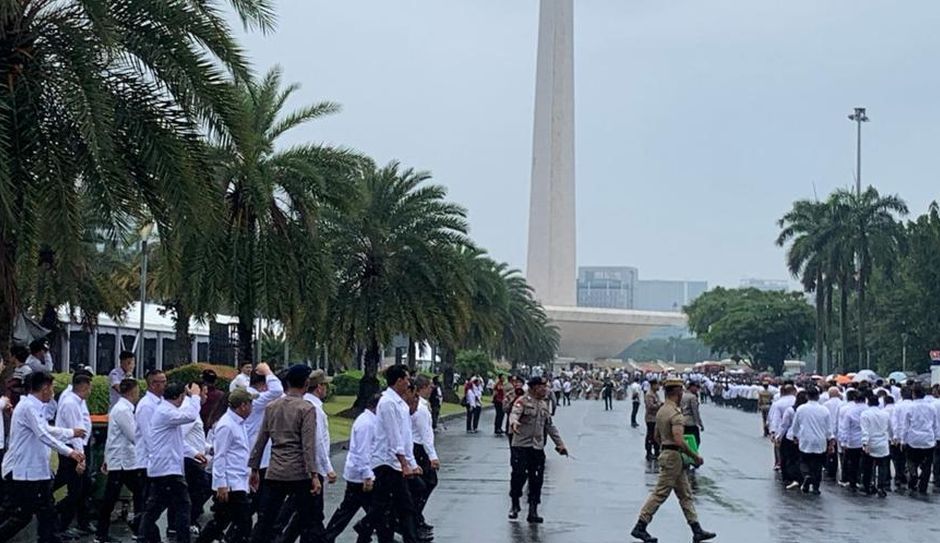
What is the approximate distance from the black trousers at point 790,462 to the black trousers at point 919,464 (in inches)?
67.3

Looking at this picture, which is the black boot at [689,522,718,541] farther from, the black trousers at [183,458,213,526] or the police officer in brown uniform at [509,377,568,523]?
the black trousers at [183,458,213,526]

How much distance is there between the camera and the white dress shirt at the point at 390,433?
485 inches

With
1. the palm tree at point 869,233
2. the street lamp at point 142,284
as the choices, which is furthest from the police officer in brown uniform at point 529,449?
the palm tree at point 869,233

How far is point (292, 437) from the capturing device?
10.8 m

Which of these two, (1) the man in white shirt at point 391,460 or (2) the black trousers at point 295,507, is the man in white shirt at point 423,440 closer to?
(1) the man in white shirt at point 391,460

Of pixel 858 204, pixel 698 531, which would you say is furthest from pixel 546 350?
pixel 698 531

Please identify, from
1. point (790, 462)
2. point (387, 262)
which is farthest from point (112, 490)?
point (387, 262)

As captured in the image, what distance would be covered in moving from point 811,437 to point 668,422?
751cm

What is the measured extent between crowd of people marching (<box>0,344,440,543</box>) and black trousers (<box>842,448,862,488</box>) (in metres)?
10.1

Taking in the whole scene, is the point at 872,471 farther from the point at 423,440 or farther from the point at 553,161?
the point at 553,161

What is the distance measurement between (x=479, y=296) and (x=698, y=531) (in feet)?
128

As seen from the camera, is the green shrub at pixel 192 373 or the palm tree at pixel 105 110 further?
the green shrub at pixel 192 373

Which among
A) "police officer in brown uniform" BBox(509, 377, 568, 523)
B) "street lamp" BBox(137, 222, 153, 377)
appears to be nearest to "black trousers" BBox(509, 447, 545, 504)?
"police officer in brown uniform" BBox(509, 377, 568, 523)

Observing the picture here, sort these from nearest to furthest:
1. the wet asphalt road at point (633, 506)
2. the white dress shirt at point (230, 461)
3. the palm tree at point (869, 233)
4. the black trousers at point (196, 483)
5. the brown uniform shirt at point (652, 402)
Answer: the white dress shirt at point (230, 461), the black trousers at point (196, 483), the wet asphalt road at point (633, 506), the brown uniform shirt at point (652, 402), the palm tree at point (869, 233)
